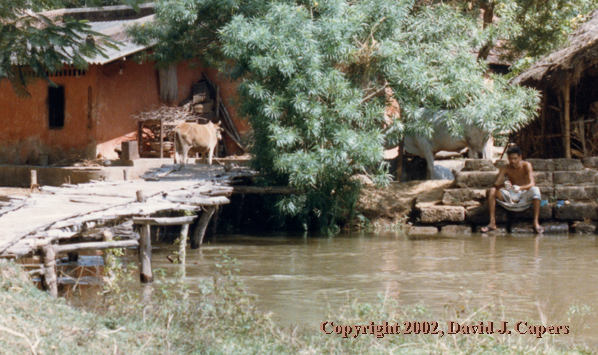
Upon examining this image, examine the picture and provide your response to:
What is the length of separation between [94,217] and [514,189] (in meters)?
8.10

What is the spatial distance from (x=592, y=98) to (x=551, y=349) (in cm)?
1146

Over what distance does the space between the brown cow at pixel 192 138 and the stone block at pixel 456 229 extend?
212 inches

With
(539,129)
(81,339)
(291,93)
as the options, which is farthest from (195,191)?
(539,129)

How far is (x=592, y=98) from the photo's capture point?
1511 cm

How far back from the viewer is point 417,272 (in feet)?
29.3

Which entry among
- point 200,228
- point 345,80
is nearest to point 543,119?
point 345,80

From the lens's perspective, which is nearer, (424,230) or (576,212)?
(576,212)

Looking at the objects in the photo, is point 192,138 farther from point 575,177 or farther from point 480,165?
point 575,177

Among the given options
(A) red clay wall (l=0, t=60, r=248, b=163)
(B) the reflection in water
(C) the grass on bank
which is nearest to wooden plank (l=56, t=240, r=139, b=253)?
(C) the grass on bank

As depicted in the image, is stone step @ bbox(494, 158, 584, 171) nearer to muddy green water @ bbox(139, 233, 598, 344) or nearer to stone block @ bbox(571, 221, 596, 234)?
stone block @ bbox(571, 221, 596, 234)

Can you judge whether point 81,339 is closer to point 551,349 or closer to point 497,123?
point 551,349

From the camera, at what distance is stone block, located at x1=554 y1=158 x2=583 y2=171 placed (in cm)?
1323

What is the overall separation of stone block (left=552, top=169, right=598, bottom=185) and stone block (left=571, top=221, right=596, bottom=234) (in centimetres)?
78

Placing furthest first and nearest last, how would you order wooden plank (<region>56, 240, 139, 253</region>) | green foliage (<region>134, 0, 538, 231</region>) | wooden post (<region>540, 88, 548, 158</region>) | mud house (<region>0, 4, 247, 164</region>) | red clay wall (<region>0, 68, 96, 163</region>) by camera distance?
1. red clay wall (<region>0, 68, 96, 163</region>)
2. mud house (<region>0, 4, 247, 164</region>)
3. wooden post (<region>540, 88, 548, 158</region>)
4. green foliage (<region>134, 0, 538, 231</region>)
5. wooden plank (<region>56, 240, 139, 253</region>)
